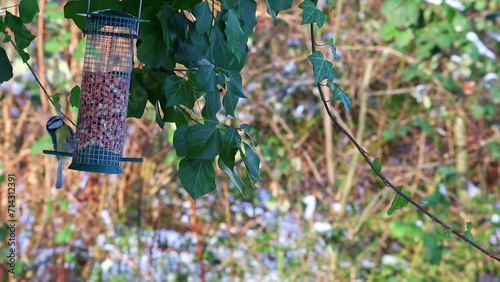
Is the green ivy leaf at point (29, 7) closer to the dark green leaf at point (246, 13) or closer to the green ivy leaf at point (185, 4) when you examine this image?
the green ivy leaf at point (185, 4)

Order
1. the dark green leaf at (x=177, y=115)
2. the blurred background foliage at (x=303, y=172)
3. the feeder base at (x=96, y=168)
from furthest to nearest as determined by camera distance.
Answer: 1. the blurred background foliage at (x=303, y=172)
2. the feeder base at (x=96, y=168)
3. the dark green leaf at (x=177, y=115)

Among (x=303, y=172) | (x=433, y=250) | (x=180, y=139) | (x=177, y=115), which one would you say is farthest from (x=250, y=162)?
(x=303, y=172)

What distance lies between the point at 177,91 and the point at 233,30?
0.76 ft

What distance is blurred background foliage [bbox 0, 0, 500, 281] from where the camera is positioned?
18.1ft

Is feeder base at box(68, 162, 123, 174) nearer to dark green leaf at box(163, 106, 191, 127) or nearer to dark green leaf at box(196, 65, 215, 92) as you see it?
dark green leaf at box(163, 106, 191, 127)

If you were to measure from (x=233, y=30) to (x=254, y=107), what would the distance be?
4311mm

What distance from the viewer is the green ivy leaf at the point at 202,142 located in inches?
70.4

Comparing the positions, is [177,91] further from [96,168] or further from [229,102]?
[96,168]

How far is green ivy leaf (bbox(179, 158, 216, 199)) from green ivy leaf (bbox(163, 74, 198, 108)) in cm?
13

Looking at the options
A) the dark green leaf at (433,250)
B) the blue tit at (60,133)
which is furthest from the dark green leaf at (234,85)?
the dark green leaf at (433,250)

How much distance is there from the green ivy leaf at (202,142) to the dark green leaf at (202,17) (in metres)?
0.20

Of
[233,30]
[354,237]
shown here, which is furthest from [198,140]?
[354,237]

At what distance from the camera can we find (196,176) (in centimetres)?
184

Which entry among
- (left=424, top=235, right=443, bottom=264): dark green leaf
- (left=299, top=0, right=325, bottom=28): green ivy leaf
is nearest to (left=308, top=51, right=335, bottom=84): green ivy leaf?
(left=299, top=0, right=325, bottom=28): green ivy leaf
